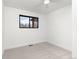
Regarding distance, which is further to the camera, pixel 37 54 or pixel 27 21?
pixel 27 21

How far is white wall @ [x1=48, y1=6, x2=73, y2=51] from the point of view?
311 cm

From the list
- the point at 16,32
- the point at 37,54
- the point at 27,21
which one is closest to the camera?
the point at 37,54

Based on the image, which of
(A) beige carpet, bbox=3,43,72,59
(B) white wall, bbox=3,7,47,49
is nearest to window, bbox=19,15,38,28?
(B) white wall, bbox=3,7,47,49

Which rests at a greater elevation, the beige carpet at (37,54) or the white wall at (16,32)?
the white wall at (16,32)

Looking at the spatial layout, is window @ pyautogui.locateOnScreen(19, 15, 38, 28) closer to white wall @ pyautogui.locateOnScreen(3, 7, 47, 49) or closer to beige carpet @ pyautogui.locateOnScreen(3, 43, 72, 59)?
white wall @ pyautogui.locateOnScreen(3, 7, 47, 49)

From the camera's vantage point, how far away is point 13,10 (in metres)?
3.29

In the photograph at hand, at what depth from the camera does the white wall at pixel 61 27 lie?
3.11 meters

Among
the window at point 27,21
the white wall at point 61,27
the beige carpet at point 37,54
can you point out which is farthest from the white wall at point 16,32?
the white wall at point 61,27

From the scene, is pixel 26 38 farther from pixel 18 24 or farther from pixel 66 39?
pixel 66 39

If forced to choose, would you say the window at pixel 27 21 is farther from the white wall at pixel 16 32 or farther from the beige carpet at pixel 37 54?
the beige carpet at pixel 37 54

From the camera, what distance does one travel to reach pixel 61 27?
3.60 m

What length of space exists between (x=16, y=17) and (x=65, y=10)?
2.64 metres

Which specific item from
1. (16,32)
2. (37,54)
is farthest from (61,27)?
(16,32)

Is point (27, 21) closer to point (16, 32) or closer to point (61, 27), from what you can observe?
point (16, 32)
